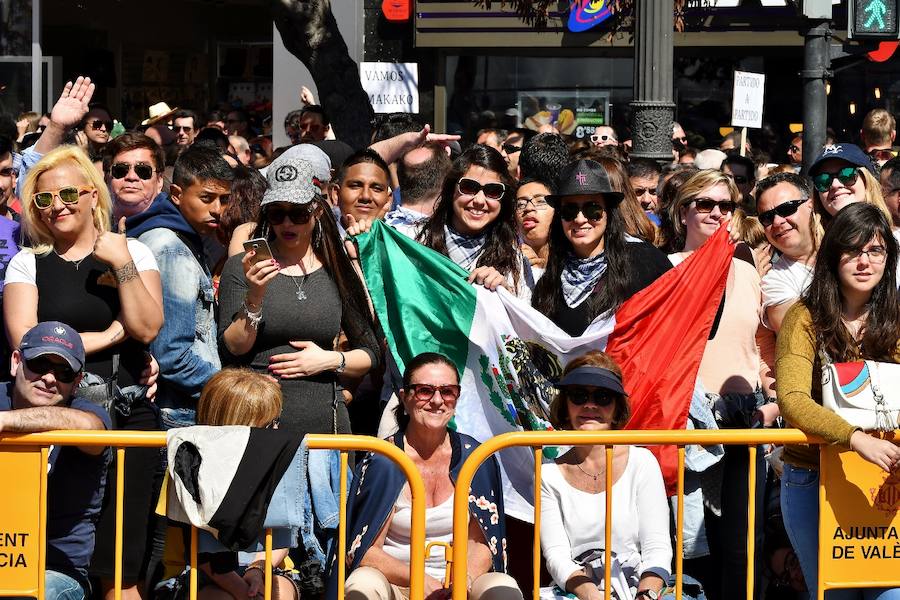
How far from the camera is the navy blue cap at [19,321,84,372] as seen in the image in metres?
5.10

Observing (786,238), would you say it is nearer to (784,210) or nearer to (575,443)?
(784,210)

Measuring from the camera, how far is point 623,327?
19.8 ft

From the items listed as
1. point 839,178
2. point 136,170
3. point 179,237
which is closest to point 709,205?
point 839,178

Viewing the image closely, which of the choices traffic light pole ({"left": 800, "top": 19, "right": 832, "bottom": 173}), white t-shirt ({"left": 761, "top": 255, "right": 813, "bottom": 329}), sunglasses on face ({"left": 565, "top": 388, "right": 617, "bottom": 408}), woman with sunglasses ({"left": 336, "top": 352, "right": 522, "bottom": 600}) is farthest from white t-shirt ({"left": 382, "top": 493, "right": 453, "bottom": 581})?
traffic light pole ({"left": 800, "top": 19, "right": 832, "bottom": 173})

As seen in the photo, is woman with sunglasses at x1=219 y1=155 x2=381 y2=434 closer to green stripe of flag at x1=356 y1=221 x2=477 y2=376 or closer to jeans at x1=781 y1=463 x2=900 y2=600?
green stripe of flag at x1=356 y1=221 x2=477 y2=376

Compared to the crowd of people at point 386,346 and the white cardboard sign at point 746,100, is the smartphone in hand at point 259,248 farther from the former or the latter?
the white cardboard sign at point 746,100

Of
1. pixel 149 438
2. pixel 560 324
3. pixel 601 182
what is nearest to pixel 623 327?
pixel 560 324

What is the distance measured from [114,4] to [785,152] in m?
10.4

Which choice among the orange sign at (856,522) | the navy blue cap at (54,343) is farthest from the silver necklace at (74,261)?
the orange sign at (856,522)

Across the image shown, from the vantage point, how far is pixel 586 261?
243 inches

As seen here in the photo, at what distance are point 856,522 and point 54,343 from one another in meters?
2.98

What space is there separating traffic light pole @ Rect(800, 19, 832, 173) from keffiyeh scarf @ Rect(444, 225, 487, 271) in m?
5.91

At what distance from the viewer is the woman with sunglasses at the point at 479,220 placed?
6414mm

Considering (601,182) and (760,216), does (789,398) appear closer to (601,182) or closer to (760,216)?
(601,182)
